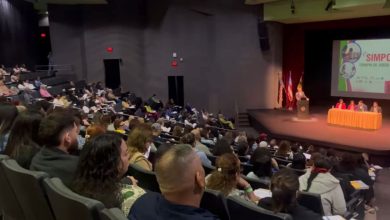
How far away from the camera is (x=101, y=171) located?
1.95 meters

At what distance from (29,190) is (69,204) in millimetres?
556

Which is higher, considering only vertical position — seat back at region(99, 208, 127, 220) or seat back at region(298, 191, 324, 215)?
seat back at region(99, 208, 127, 220)

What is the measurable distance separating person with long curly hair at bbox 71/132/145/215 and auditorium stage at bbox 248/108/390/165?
7.29 metres

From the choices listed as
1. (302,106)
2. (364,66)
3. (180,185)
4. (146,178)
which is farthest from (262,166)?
(364,66)

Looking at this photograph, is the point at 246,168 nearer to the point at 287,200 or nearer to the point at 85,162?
the point at 287,200

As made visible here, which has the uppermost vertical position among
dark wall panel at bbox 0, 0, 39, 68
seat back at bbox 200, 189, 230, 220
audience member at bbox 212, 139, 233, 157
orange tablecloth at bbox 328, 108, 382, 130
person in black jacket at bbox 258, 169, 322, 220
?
dark wall panel at bbox 0, 0, 39, 68

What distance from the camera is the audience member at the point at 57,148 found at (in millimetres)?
2221

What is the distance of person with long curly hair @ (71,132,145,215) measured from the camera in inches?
75.3

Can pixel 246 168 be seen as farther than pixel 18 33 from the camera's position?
No

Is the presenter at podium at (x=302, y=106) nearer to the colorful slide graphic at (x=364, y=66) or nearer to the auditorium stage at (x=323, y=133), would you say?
Answer: the auditorium stage at (x=323, y=133)

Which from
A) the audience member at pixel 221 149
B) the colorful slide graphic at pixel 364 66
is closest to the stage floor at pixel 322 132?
the colorful slide graphic at pixel 364 66

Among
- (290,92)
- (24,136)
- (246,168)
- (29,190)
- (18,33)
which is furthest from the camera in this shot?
(18,33)

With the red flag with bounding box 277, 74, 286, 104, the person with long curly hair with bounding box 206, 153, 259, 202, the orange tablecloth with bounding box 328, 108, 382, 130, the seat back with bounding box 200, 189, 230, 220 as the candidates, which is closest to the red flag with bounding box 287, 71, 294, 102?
the red flag with bounding box 277, 74, 286, 104

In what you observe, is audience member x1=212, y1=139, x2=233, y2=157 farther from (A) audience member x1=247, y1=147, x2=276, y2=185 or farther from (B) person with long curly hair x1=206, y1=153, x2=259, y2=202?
(B) person with long curly hair x1=206, y1=153, x2=259, y2=202
